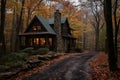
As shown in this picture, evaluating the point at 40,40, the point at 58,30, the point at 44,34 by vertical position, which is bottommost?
the point at 40,40

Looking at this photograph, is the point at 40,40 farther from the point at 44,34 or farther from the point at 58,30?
the point at 58,30

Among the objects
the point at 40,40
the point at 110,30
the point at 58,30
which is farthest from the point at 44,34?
the point at 110,30

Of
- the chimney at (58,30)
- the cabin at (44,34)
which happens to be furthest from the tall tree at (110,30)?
the chimney at (58,30)

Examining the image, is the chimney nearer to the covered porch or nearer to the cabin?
the cabin

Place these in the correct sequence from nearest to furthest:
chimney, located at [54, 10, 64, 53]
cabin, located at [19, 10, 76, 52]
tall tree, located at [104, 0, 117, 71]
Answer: tall tree, located at [104, 0, 117, 71]
cabin, located at [19, 10, 76, 52]
chimney, located at [54, 10, 64, 53]

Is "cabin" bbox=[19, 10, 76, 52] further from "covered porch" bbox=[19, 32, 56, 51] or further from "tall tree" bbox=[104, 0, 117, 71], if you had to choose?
"tall tree" bbox=[104, 0, 117, 71]

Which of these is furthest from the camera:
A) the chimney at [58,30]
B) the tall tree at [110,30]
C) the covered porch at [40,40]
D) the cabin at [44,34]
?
the chimney at [58,30]

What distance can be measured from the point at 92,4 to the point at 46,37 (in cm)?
1459

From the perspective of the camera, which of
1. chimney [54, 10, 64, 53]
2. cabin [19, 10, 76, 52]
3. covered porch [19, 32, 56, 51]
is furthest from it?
chimney [54, 10, 64, 53]

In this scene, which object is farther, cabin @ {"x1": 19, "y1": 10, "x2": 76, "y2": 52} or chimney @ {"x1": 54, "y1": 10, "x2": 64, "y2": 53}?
chimney @ {"x1": 54, "y1": 10, "x2": 64, "y2": 53}

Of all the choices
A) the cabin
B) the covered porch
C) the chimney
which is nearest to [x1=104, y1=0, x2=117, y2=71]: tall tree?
the cabin

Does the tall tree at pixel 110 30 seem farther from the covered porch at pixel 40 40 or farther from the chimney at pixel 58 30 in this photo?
the chimney at pixel 58 30

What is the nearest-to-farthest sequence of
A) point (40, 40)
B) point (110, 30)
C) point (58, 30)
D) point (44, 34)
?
point (110, 30) → point (44, 34) → point (40, 40) → point (58, 30)

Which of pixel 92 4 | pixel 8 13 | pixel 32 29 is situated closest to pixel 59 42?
pixel 32 29
